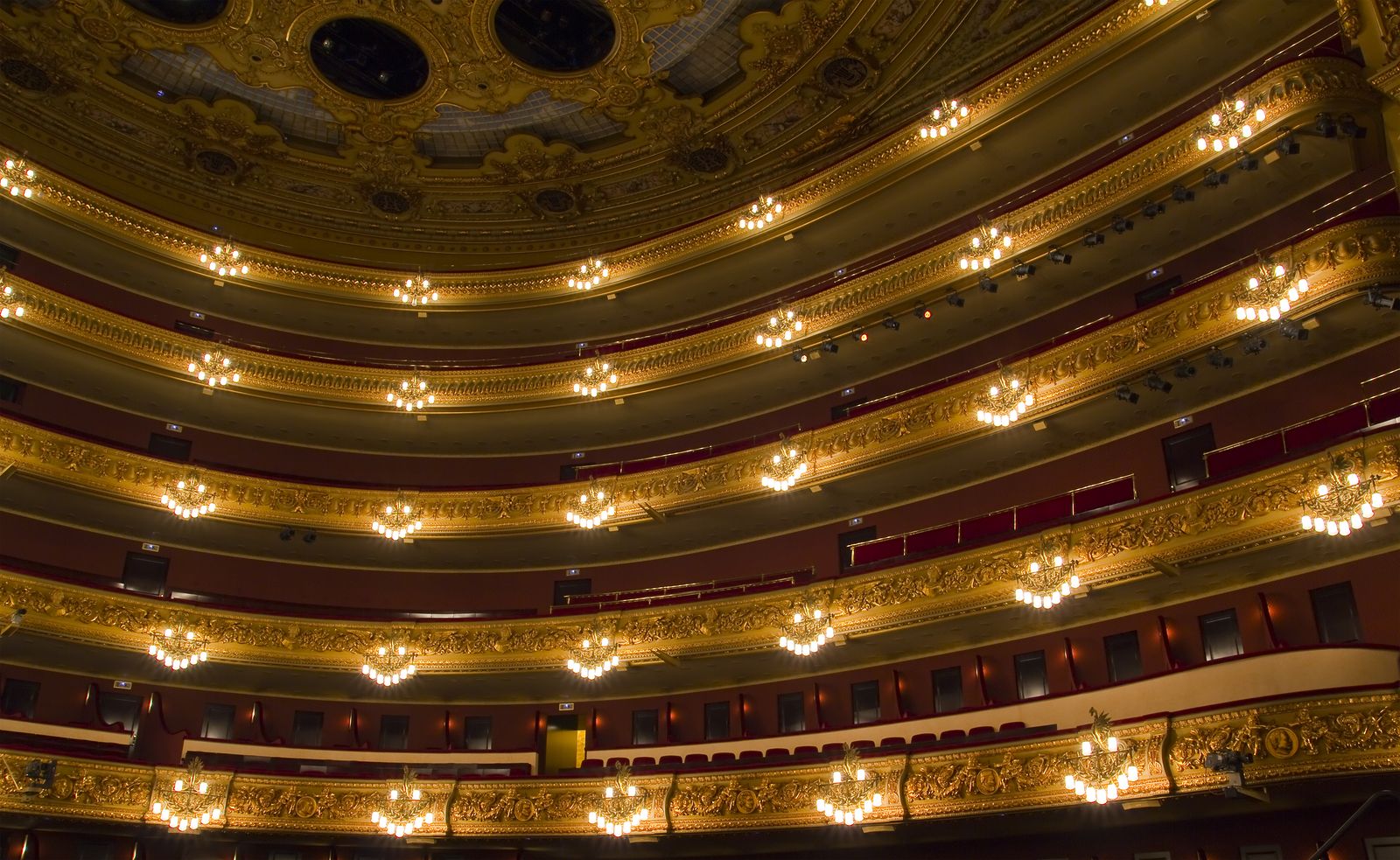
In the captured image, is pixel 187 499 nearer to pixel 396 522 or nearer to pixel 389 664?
pixel 396 522

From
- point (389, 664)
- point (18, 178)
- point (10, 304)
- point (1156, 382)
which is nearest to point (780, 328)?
point (1156, 382)

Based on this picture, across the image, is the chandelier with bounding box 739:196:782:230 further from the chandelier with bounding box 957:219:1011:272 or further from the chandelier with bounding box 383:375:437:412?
the chandelier with bounding box 383:375:437:412

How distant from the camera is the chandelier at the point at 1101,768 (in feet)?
35.6

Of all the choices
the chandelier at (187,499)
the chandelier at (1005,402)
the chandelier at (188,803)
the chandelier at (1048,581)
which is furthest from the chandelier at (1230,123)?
the chandelier at (187,499)

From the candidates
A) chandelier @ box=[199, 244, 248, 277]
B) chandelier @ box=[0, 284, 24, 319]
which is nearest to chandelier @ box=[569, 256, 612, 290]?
chandelier @ box=[199, 244, 248, 277]

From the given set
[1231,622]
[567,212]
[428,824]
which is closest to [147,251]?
[567,212]

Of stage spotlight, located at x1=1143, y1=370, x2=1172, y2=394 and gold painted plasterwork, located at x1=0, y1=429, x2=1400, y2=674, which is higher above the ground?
stage spotlight, located at x1=1143, y1=370, x2=1172, y2=394

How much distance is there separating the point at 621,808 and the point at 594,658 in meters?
3.02

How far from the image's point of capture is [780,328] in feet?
60.5

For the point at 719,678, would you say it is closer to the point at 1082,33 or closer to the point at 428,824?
the point at 428,824

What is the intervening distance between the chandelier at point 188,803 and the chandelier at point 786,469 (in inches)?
381

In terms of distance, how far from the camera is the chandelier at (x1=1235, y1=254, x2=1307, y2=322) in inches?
481

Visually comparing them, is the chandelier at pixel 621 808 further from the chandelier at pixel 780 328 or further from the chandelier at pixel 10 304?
the chandelier at pixel 10 304

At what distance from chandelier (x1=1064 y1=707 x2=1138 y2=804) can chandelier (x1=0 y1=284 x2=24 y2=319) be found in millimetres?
18296
